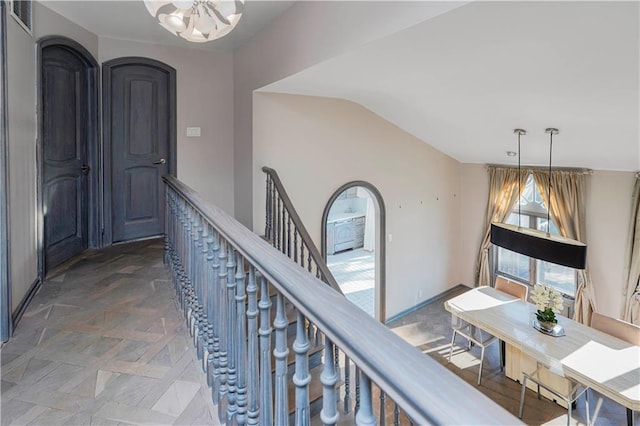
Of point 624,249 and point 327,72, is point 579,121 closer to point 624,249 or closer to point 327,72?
point 327,72

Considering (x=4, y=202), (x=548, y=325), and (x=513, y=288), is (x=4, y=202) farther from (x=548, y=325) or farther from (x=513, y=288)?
(x=513, y=288)

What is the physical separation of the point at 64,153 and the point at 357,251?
8.08 metres

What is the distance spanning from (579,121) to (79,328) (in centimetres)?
427

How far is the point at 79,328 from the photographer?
7.81 ft

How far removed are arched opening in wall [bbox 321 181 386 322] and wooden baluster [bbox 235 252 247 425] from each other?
16.6 ft

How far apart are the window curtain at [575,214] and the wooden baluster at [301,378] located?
240 inches

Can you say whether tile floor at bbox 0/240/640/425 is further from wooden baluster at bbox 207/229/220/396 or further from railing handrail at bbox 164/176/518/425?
railing handrail at bbox 164/176/518/425

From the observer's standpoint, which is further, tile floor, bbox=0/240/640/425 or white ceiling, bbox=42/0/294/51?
white ceiling, bbox=42/0/294/51

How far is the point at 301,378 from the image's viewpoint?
888 millimetres

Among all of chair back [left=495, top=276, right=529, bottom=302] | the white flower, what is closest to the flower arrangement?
the white flower

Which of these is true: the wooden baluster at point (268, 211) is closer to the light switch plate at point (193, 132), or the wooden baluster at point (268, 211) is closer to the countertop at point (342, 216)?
the light switch plate at point (193, 132)

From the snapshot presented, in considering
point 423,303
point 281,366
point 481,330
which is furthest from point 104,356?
point 423,303

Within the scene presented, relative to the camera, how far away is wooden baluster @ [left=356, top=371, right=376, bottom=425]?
64 centimetres

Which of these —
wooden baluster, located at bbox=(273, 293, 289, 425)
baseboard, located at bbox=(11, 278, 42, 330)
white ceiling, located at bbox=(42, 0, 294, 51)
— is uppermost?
white ceiling, located at bbox=(42, 0, 294, 51)
